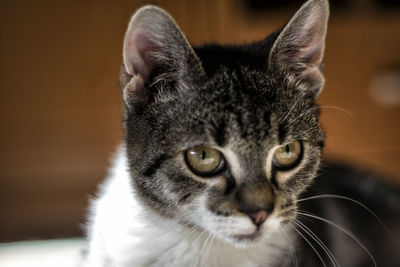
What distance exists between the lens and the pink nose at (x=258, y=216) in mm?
1285

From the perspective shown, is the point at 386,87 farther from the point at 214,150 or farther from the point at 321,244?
the point at 214,150

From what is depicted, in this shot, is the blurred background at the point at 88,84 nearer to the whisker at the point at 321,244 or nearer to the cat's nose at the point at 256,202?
the whisker at the point at 321,244

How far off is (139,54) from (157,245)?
0.55 meters

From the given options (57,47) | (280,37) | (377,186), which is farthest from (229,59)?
(57,47)

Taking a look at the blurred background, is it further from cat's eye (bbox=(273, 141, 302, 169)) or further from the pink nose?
the pink nose

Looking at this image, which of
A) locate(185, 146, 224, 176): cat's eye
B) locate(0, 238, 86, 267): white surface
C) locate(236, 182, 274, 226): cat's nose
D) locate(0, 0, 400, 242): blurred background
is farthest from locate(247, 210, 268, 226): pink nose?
locate(0, 0, 400, 242): blurred background

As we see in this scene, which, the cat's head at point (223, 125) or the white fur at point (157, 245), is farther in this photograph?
the white fur at point (157, 245)

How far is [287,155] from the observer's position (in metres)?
1.42

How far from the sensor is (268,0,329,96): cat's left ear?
1426 mm

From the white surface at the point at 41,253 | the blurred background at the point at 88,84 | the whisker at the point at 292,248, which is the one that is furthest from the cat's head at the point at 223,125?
the blurred background at the point at 88,84

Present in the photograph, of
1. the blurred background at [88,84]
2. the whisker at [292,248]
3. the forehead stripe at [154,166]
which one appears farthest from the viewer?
the blurred background at [88,84]

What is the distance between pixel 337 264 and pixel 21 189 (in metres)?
2.27

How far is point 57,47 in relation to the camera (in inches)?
124

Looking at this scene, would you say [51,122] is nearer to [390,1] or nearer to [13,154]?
[13,154]
